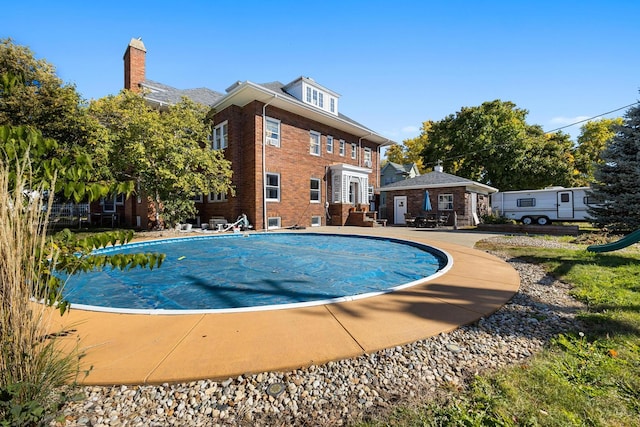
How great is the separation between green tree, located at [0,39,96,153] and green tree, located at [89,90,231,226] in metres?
0.89

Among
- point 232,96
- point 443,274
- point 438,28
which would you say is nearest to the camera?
point 443,274

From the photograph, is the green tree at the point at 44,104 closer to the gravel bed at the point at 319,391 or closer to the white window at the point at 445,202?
the gravel bed at the point at 319,391

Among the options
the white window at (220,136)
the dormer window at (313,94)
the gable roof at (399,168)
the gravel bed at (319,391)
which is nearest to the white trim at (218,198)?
the white window at (220,136)

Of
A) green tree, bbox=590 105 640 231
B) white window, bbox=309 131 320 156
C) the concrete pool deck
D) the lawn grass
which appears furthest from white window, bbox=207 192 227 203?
green tree, bbox=590 105 640 231

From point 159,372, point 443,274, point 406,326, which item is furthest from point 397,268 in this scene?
point 159,372

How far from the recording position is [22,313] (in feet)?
4.97

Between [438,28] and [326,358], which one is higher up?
[438,28]

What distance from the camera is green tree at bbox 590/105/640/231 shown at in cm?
980

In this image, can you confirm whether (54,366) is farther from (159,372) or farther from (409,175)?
(409,175)

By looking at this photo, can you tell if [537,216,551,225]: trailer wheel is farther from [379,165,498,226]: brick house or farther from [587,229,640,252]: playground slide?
[587,229,640,252]: playground slide

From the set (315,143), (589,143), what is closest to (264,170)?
(315,143)

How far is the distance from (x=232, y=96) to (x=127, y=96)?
16.2ft

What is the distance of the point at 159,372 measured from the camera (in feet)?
6.68

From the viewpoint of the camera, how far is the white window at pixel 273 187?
15323 millimetres
